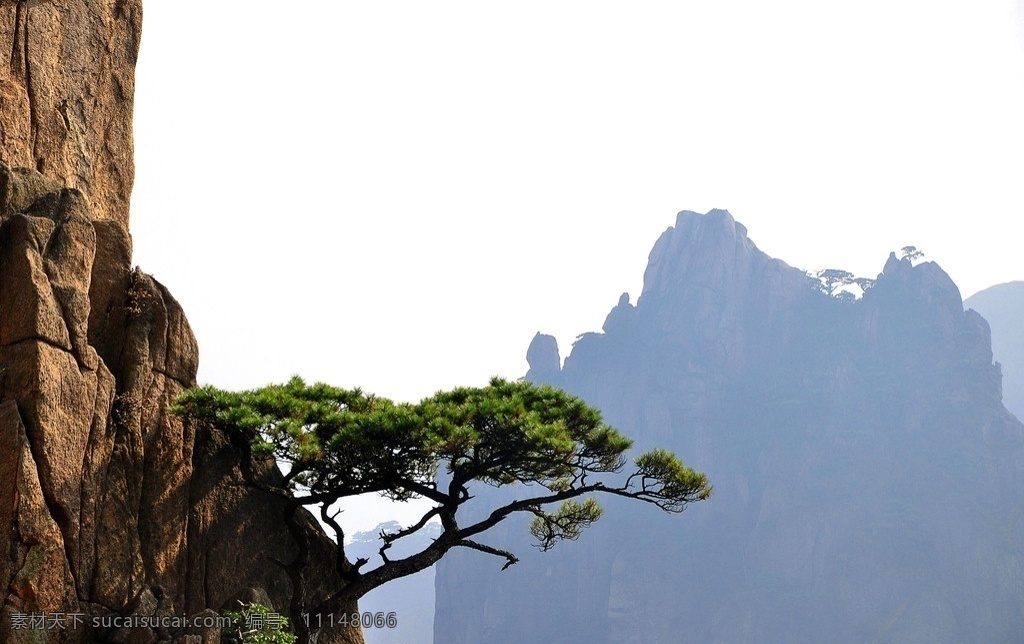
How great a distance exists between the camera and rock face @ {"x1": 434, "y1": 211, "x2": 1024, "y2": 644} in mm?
123812

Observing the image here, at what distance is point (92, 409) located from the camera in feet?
41.4

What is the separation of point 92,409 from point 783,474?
14258cm

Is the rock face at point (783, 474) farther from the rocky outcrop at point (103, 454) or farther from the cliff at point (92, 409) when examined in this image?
the cliff at point (92, 409)

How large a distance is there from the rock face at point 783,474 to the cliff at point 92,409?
123143mm

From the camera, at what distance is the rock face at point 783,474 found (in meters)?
124

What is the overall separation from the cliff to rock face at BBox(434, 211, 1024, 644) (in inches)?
4848

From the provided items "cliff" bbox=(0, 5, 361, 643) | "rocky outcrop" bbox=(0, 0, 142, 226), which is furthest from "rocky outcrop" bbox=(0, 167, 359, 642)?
"rocky outcrop" bbox=(0, 0, 142, 226)

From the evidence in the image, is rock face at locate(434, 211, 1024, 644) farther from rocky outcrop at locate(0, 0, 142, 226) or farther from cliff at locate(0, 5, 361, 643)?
Result: rocky outcrop at locate(0, 0, 142, 226)

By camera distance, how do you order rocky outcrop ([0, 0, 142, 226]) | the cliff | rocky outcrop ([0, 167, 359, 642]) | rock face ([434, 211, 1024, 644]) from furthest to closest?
rock face ([434, 211, 1024, 644]) → rocky outcrop ([0, 0, 142, 226]) → the cliff → rocky outcrop ([0, 167, 359, 642])

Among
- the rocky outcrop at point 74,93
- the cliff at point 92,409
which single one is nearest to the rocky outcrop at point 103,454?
the cliff at point 92,409

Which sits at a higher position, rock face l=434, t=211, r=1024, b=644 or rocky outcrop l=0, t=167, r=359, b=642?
rock face l=434, t=211, r=1024, b=644

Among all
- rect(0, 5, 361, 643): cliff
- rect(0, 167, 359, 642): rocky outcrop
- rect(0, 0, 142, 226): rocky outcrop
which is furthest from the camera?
rect(0, 0, 142, 226): rocky outcrop

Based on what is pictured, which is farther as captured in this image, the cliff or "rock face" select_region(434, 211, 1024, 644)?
"rock face" select_region(434, 211, 1024, 644)

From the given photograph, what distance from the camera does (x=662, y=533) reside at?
466 ft
